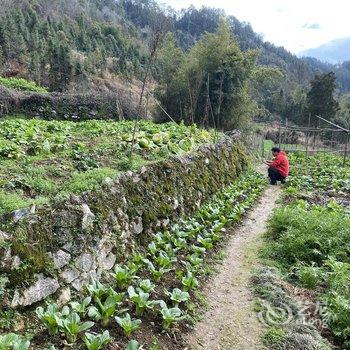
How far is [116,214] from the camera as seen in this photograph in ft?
20.2

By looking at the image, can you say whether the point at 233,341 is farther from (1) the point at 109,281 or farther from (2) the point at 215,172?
(2) the point at 215,172

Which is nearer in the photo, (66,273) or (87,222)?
(66,273)

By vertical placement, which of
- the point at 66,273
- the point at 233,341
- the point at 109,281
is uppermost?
the point at 66,273

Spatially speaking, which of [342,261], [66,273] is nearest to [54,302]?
[66,273]

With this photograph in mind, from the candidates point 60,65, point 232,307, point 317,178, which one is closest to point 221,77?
point 317,178

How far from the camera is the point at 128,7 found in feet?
448

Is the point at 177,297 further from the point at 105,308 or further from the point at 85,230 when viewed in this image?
the point at 85,230

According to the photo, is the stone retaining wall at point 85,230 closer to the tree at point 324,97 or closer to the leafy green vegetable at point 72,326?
the leafy green vegetable at point 72,326

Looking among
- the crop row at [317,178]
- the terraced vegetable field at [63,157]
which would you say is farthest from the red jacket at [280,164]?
the terraced vegetable field at [63,157]

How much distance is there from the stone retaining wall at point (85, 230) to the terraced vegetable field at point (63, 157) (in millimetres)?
268

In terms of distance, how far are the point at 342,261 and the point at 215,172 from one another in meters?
5.37

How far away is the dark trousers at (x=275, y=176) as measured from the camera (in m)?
15.1

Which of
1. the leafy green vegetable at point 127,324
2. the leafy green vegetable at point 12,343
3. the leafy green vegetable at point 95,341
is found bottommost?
the leafy green vegetable at point 127,324

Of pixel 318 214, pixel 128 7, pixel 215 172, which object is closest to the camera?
pixel 318 214
